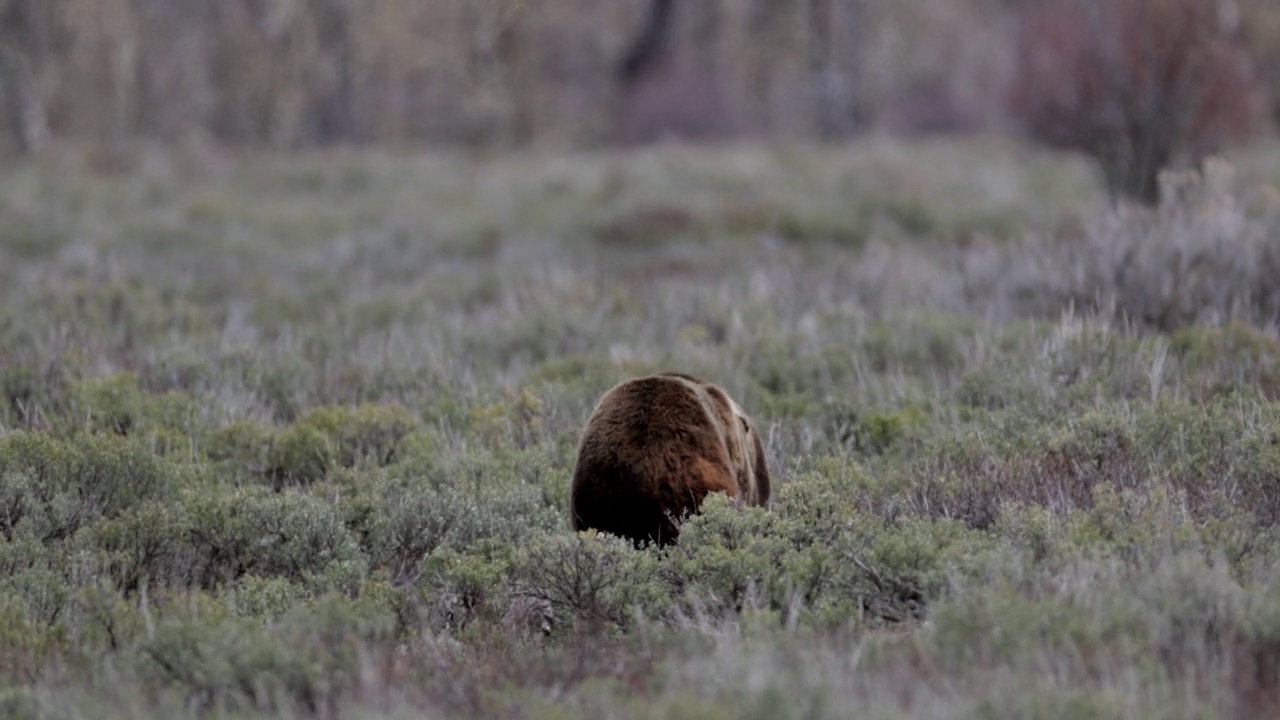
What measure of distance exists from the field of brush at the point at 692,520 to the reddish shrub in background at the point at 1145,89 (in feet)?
5.96

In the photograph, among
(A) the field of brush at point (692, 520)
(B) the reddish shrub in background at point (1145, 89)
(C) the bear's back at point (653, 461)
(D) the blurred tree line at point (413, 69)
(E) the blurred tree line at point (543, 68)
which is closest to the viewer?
(A) the field of brush at point (692, 520)

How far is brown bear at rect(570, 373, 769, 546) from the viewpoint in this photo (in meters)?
4.56

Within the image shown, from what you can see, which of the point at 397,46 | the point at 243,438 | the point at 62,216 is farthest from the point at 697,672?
the point at 397,46

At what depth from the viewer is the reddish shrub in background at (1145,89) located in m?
13.2

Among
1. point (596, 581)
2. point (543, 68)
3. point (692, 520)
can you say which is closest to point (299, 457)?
point (596, 581)

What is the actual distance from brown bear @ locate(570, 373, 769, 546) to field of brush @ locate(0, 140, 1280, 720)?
0.55 ft

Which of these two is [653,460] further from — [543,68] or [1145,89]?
[543,68]

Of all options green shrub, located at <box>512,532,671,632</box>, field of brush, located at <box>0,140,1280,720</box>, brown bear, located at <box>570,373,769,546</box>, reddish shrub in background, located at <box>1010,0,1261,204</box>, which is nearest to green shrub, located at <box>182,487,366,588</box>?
field of brush, located at <box>0,140,1280,720</box>

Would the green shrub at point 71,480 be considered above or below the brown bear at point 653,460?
below

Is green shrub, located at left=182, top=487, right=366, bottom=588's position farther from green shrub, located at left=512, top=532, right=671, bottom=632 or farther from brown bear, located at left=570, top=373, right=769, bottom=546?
brown bear, located at left=570, top=373, right=769, bottom=546

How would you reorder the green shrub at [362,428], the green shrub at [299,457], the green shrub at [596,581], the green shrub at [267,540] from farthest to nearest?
1. the green shrub at [362,428]
2. the green shrub at [299,457]
3. the green shrub at [267,540]
4. the green shrub at [596,581]

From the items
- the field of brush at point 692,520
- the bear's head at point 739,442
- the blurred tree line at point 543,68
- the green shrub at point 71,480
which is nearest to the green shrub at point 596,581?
the field of brush at point 692,520

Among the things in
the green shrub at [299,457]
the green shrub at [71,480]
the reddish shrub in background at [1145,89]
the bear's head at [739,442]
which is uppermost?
the reddish shrub in background at [1145,89]

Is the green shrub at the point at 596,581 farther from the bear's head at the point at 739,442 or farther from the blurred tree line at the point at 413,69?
the blurred tree line at the point at 413,69
